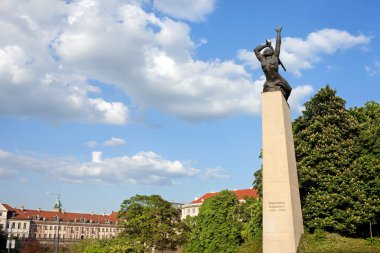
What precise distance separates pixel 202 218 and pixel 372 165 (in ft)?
106

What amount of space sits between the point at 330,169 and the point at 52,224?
107 meters

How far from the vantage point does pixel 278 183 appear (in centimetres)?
1695

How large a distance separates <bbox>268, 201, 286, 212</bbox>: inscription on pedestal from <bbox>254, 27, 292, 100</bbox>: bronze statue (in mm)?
5258

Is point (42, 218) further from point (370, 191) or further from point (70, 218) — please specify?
point (370, 191)

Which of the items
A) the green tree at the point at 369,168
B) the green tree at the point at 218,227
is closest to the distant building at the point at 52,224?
the green tree at the point at 218,227

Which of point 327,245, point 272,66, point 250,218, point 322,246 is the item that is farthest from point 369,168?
point 250,218

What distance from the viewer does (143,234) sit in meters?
47.3

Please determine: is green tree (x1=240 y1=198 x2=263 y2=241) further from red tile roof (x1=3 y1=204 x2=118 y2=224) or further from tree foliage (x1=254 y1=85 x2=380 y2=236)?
red tile roof (x1=3 y1=204 x2=118 y2=224)

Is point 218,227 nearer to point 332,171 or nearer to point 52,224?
point 332,171

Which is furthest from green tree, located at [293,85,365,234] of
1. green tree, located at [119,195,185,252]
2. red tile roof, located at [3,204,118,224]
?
red tile roof, located at [3,204,118,224]

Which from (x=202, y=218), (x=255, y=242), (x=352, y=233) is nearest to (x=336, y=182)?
(x=352, y=233)

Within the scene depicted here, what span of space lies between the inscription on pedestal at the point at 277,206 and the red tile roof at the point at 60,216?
10652cm

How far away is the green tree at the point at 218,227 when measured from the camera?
51.9 meters

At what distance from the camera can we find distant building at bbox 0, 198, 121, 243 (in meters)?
110
